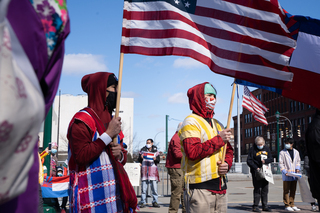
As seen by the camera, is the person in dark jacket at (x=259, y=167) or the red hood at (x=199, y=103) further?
the person in dark jacket at (x=259, y=167)

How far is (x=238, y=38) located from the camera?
4.26 metres

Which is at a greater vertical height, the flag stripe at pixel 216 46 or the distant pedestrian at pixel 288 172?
the flag stripe at pixel 216 46

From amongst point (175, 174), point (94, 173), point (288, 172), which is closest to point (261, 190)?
point (288, 172)

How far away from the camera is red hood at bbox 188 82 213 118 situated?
437cm

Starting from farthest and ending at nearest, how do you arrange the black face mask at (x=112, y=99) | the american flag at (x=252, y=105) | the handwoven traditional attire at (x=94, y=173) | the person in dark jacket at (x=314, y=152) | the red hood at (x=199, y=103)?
the american flag at (x=252, y=105) → the person in dark jacket at (x=314, y=152) → the red hood at (x=199, y=103) → the black face mask at (x=112, y=99) → the handwoven traditional attire at (x=94, y=173)

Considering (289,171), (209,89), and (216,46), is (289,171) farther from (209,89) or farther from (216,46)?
(216,46)

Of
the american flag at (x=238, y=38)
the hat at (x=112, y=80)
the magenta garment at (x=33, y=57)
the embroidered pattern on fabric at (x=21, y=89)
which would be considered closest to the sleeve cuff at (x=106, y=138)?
the hat at (x=112, y=80)

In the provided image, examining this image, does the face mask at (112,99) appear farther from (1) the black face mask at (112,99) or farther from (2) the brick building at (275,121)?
(2) the brick building at (275,121)

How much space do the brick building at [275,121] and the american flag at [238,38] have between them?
2360 inches

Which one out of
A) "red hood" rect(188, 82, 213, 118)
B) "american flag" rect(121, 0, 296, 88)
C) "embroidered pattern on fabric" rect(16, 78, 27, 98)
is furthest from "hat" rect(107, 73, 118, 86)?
"embroidered pattern on fabric" rect(16, 78, 27, 98)

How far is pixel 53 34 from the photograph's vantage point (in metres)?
1.14

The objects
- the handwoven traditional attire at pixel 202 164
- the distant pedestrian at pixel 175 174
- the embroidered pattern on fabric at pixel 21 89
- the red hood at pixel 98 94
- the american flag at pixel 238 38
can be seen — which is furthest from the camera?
the distant pedestrian at pixel 175 174

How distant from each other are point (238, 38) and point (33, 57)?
11.7 ft

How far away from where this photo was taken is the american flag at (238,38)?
4180 millimetres
